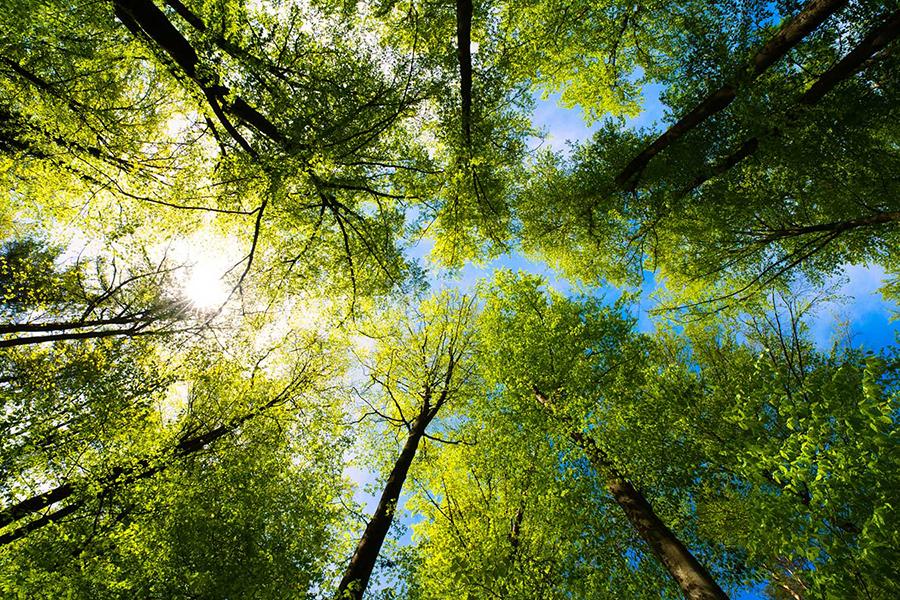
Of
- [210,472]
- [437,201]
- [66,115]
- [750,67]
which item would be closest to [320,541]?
[210,472]

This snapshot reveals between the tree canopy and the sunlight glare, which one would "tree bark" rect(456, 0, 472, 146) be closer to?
the tree canopy

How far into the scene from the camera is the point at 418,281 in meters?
10.9

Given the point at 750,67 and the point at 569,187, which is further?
the point at 569,187

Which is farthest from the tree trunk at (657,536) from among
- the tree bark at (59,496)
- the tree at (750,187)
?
the tree bark at (59,496)

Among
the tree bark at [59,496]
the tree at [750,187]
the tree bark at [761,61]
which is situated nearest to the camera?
the tree bark at [761,61]

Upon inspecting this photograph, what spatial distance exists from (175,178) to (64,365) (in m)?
7.23

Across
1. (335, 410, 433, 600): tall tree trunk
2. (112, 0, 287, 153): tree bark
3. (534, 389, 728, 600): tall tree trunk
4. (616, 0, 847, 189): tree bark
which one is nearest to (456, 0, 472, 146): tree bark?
(112, 0, 287, 153): tree bark

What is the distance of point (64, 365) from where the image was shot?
1035 cm

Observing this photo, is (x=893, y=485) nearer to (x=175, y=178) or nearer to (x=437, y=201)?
(x=437, y=201)

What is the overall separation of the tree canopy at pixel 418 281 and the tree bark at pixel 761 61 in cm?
8

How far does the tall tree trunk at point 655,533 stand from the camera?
6277 mm

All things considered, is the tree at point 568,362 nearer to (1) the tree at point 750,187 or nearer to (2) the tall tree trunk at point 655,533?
(2) the tall tree trunk at point 655,533

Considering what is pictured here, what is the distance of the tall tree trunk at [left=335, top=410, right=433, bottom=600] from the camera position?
22.3ft

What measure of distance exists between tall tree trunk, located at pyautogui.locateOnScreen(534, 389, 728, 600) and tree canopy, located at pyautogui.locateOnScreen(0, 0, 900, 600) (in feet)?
0.25
